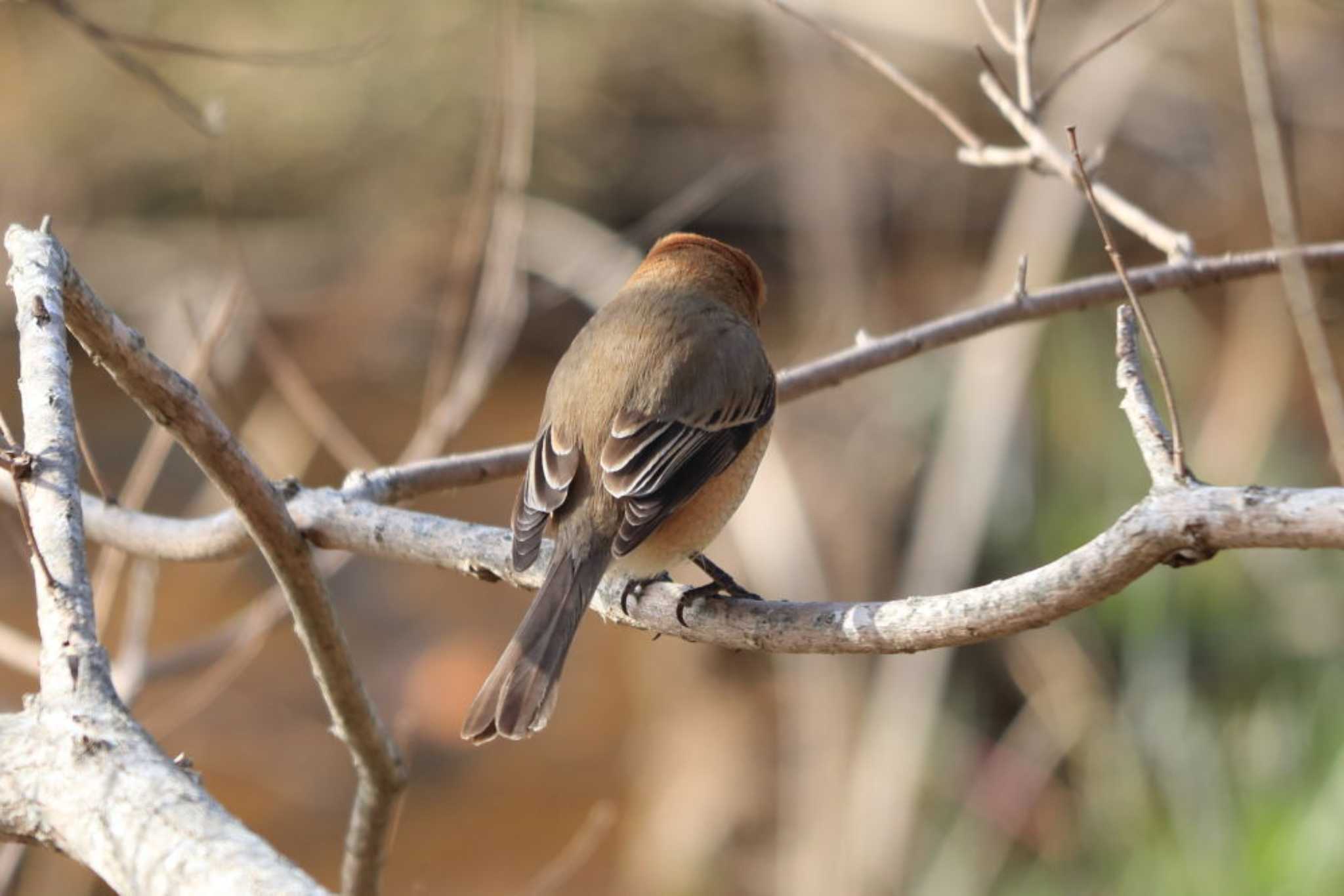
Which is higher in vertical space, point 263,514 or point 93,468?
point 93,468

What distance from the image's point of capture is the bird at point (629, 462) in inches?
109

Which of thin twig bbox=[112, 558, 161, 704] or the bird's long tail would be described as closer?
the bird's long tail

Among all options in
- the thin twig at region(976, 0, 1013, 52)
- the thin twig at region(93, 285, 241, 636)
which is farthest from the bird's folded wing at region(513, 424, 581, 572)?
the thin twig at region(976, 0, 1013, 52)

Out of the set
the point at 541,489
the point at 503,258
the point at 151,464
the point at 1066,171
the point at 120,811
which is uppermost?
the point at 503,258

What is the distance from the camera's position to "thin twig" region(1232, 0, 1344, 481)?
1885mm

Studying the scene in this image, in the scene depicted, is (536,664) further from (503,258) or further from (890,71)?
(503,258)

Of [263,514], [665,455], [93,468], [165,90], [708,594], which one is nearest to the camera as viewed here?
[263,514]

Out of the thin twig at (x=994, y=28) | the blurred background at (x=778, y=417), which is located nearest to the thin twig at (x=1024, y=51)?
the thin twig at (x=994, y=28)

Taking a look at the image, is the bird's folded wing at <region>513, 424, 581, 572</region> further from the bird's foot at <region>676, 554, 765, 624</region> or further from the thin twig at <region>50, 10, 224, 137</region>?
the thin twig at <region>50, 10, 224, 137</region>

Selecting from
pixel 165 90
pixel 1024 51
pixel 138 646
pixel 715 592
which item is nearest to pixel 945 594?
pixel 715 592

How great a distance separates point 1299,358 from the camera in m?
8.30

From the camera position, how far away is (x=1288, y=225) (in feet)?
6.61

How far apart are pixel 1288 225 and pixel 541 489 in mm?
1717

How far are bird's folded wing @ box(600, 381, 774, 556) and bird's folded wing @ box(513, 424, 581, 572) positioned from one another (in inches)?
3.7
